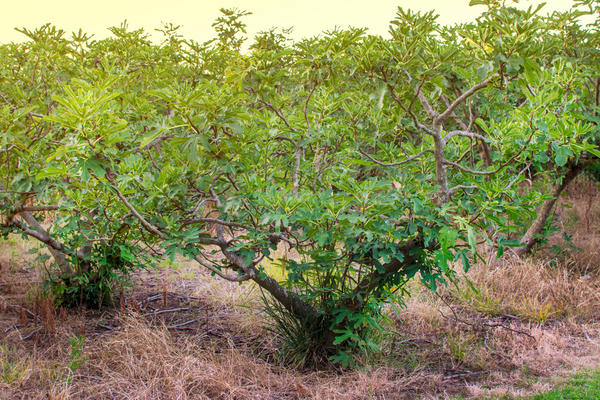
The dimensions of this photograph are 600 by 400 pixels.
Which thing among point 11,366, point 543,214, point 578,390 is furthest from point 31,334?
point 543,214

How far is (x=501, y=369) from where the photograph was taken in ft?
11.7

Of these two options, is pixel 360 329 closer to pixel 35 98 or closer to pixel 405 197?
pixel 405 197

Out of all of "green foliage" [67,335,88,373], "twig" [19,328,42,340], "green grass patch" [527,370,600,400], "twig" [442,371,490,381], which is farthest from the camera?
"twig" [19,328,42,340]

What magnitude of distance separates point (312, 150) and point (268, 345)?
5.05 feet

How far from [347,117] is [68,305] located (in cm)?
301

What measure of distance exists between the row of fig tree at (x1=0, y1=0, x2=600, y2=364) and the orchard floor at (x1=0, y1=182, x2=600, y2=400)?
0.35 meters

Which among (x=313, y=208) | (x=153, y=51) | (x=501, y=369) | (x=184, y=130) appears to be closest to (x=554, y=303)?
(x=501, y=369)

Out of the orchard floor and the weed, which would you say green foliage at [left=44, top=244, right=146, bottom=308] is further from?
the weed

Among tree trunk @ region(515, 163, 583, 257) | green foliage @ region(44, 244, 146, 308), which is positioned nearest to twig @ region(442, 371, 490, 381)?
tree trunk @ region(515, 163, 583, 257)

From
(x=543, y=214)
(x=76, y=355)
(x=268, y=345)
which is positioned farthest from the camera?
(x=543, y=214)

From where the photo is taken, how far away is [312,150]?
384 centimetres

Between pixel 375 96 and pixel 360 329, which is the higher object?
pixel 375 96

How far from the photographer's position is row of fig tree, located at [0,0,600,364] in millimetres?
2502

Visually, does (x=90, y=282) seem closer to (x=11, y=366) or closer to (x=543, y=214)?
(x=11, y=366)
